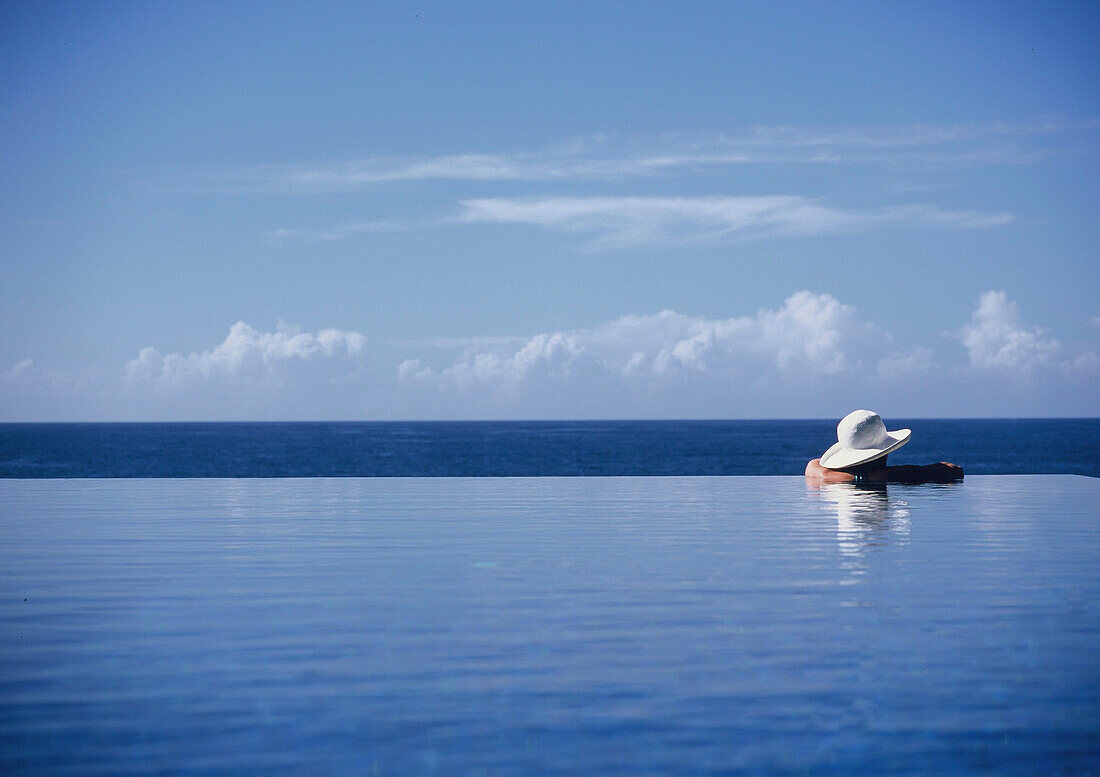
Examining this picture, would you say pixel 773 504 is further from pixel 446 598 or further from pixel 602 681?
pixel 602 681

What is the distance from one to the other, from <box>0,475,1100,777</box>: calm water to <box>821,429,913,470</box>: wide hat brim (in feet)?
16.2

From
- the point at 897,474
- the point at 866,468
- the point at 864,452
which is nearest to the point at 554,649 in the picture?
the point at 864,452

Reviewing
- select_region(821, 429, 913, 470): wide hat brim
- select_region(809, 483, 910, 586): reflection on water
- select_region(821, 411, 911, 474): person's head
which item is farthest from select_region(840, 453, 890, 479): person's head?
select_region(809, 483, 910, 586): reflection on water

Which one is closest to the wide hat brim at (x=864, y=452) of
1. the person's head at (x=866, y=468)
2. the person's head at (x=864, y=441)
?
the person's head at (x=864, y=441)

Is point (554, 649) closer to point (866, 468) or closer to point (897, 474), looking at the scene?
point (866, 468)

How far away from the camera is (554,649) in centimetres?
692

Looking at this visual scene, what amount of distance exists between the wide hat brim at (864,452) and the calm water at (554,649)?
4.94m

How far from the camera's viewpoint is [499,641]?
7176 mm

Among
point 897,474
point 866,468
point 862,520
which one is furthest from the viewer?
point 897,474

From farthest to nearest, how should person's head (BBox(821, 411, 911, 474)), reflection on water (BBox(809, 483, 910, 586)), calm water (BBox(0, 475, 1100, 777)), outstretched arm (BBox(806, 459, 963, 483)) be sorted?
outstretched arm (BBox(806, 459, 963, 483)) → person's head (BBox(821, 411, 911, 474)) → reflection on water (BBox(809, 483, 910, 586)) → calm water (BBox(0, 475, 1100, 777))

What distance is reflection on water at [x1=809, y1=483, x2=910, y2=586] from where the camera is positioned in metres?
10.9

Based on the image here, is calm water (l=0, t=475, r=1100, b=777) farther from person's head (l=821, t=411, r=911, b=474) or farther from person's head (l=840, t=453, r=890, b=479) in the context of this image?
person's head (l=840, t=453, r=890, b=479)

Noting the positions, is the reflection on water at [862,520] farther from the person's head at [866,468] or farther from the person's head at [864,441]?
the person's head at [864,441]

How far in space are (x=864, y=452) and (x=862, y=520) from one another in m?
5.22
